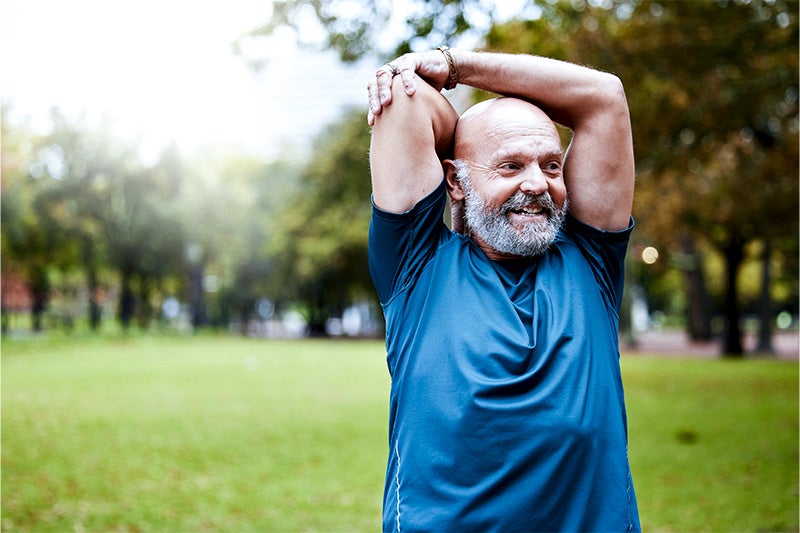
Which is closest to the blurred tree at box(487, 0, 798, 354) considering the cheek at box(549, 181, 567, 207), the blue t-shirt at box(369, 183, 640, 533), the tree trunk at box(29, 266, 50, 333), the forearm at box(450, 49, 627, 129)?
the forearm at box(450, 49, 627, 129)

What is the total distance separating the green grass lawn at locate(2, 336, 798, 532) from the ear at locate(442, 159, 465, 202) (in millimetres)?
4947

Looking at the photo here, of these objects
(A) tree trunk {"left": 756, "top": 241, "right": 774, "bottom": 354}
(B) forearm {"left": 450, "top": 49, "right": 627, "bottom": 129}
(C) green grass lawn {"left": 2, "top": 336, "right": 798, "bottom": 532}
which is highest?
(B) forearm {"left": 450, "top": 49, "right": 627, "bottom": 129}

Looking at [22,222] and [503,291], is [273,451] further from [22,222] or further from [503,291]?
[22,222]

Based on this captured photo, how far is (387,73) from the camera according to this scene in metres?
2.00

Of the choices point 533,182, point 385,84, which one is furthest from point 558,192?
point 385,84

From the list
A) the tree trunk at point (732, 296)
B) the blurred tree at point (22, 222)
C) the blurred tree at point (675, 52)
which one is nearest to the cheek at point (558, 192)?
the blurred tree at point (675, 52)

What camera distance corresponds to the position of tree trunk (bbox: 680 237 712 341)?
1324 inches

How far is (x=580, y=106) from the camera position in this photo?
6.93ft

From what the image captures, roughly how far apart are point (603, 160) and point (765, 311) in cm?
2867

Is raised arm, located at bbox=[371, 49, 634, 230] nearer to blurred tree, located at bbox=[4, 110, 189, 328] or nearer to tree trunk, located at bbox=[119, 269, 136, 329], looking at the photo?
blurred tree, located at bbox=[4, 110, 189, 328]

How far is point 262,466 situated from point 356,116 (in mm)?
31834

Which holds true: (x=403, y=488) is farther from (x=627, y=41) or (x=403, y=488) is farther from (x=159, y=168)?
(x=159, y=168)

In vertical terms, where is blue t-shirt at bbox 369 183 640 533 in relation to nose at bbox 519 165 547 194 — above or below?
below

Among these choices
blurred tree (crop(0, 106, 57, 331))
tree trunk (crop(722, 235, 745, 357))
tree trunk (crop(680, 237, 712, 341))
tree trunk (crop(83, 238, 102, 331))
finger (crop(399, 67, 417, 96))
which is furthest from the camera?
tree trunk (crop(83, 238, 102, 331))
